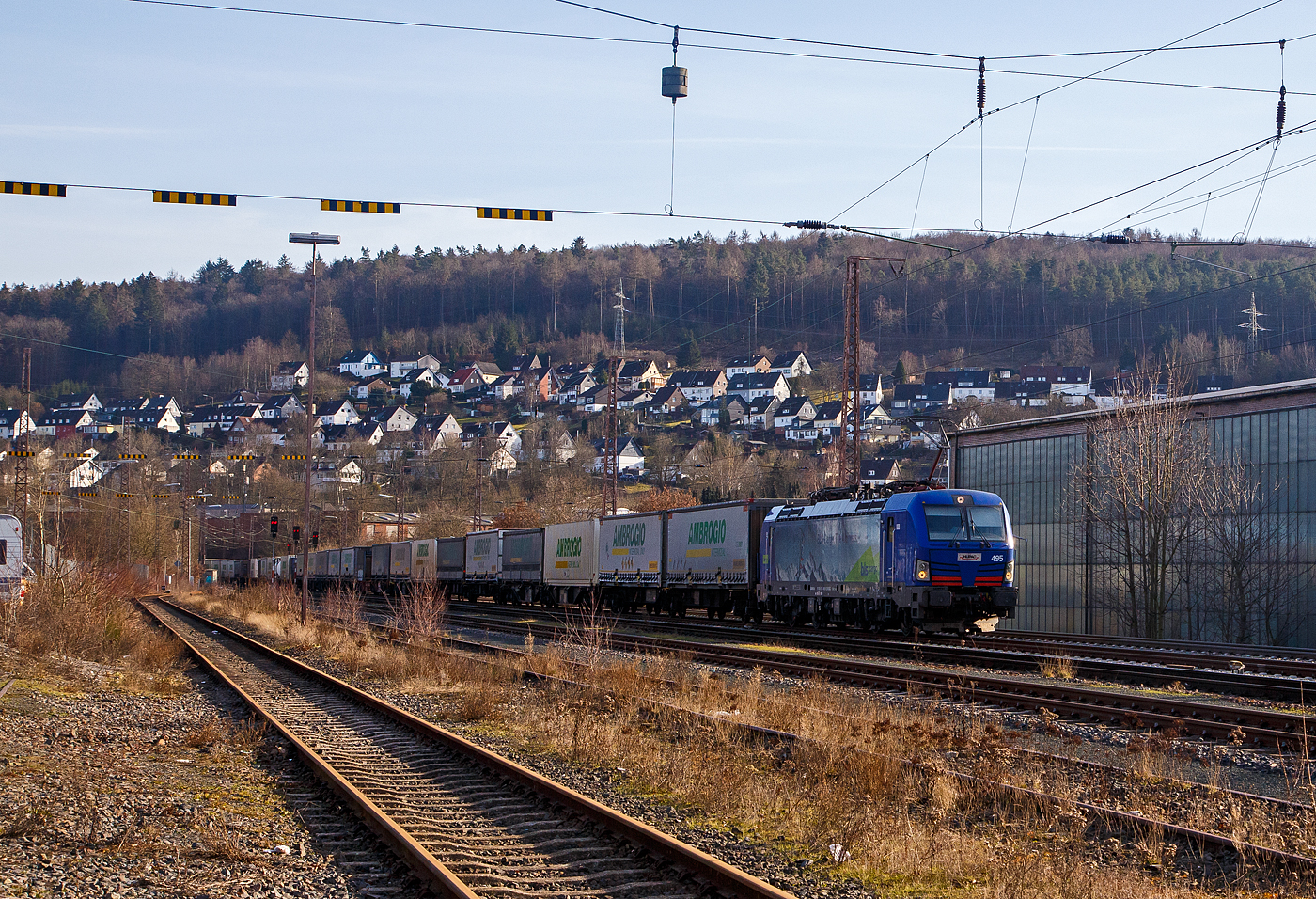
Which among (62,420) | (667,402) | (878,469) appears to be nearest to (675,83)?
(878,469)

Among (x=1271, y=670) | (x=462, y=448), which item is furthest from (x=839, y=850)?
(x=462, y=448)

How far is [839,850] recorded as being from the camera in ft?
26.2

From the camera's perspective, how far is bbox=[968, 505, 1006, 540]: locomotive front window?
25.0m

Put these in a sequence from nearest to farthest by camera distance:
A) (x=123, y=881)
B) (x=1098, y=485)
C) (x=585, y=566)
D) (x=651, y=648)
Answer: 1. (x=123, y=881)
2. (x=651, y=648)
3. (x=1098, y=485)
4. (x=585, y=566)

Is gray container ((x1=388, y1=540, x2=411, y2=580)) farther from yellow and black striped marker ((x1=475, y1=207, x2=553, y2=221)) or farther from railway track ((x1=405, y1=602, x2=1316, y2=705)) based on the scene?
yellow and black striped marker ((x1=475, y1=207, x2=553, y2=221))

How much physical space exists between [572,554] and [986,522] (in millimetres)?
22460

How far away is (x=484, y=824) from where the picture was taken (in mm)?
9133

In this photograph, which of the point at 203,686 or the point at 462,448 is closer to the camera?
the point at 203,686

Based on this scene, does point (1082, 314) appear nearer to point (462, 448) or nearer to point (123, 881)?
point (462, 448)

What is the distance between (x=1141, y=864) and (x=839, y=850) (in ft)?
6.38

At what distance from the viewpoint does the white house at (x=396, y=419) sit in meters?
194

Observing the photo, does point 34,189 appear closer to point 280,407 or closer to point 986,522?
point 986,522

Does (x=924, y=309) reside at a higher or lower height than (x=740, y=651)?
higher

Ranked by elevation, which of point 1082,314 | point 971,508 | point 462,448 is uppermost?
point 1082,314
